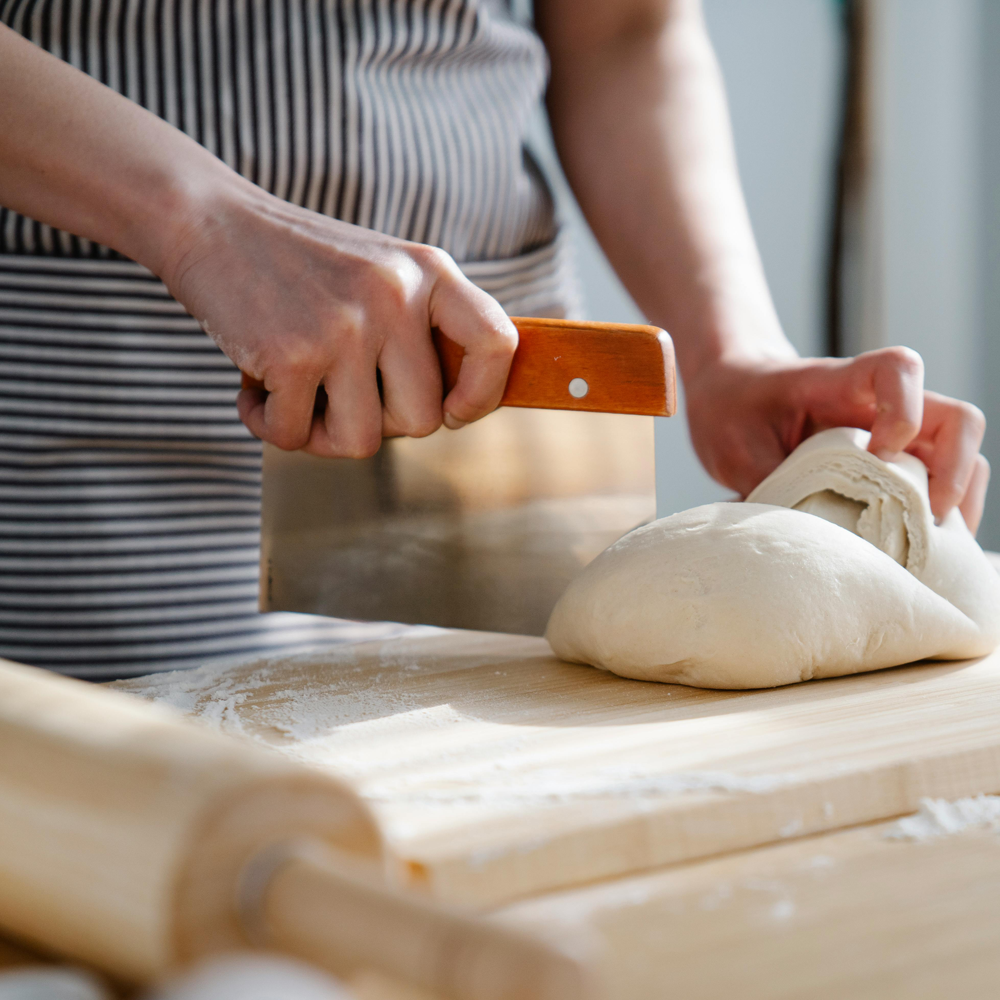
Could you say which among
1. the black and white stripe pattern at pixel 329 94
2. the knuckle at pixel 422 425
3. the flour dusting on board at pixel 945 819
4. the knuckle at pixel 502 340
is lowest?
the flour dusting on board at pixel 945 819

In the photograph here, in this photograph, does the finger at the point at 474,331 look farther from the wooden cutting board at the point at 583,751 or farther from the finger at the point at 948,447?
the finger at the point at 948,447

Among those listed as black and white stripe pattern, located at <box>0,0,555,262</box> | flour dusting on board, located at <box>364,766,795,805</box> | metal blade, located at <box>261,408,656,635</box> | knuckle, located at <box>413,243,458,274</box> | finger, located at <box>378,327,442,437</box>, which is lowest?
flour dusting on board, located at <box>364,766,795,805</box>

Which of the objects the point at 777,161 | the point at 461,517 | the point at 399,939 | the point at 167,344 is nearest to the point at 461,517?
the point at 461,517

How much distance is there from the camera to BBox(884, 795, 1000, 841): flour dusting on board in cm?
59

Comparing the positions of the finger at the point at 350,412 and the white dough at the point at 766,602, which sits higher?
the finger at the point at 350,412

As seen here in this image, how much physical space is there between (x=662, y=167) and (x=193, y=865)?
121 centimetres

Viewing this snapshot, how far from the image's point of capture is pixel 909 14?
2.95 metres

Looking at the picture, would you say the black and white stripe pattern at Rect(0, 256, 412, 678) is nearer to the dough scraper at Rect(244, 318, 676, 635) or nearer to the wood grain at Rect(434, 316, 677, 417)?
the dough scraper at Rect(244, 318, 676, 635)

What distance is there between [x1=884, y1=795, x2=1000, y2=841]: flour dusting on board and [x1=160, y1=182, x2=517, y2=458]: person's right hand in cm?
50

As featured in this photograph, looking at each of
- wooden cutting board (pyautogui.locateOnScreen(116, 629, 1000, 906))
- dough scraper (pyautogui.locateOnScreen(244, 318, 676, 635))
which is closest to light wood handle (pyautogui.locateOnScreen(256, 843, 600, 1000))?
wooden cutting board (pyautogui.locateOnScreen(116, 629, 1000, 906))

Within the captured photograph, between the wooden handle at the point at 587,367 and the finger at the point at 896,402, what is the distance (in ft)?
0.83

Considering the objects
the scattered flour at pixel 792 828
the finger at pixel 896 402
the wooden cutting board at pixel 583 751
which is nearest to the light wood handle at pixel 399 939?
the wooden cutting board at pixel 583 751

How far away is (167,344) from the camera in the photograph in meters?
1.15

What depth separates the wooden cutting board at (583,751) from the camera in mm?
550
